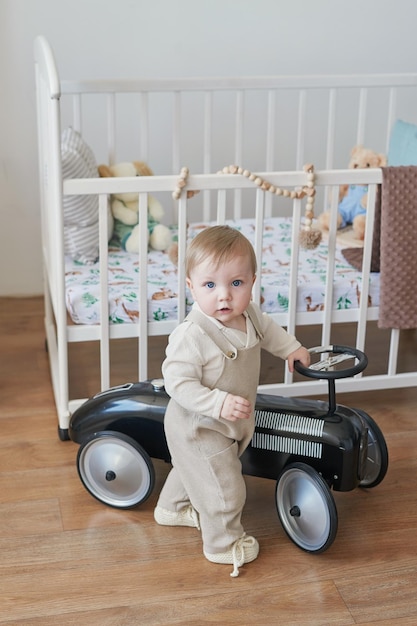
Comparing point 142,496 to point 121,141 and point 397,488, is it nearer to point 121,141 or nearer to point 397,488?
point 397,488

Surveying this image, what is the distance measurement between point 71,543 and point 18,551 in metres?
0.10

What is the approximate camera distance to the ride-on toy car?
1.64 meters

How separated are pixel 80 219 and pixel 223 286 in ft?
2.66

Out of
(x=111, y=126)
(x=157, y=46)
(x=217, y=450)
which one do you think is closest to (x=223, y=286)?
(x=217, y=450)

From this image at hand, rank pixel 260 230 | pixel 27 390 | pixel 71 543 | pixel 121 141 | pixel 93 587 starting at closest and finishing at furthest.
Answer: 1. pixel 93 587
2. pixel 71 543
3. pixel 260 230
4. pixel 27 390
5. pixel 121 141

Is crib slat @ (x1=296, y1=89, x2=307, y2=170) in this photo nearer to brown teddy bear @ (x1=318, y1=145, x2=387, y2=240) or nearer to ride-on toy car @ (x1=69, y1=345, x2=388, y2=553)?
brown teddy bear @ (x1=318, y1=145, x2=387, y2=240)

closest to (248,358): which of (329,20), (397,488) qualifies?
(397,488)

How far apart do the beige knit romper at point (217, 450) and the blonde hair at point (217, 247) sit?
11 centimetres

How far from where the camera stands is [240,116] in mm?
2643

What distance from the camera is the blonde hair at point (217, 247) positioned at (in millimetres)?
1519

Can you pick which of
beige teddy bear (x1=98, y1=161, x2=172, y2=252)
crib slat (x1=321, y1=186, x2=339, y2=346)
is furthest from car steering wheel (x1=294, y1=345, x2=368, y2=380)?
beige teddy bear (x1=98, y1=161, x2=172, y2=252)

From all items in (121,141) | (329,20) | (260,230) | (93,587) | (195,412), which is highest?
(329,20)

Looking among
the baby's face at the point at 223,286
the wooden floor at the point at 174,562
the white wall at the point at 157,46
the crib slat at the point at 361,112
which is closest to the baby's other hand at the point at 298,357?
the baby's face at the point at 223,286

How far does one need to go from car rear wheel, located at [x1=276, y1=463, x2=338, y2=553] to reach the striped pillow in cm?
86
